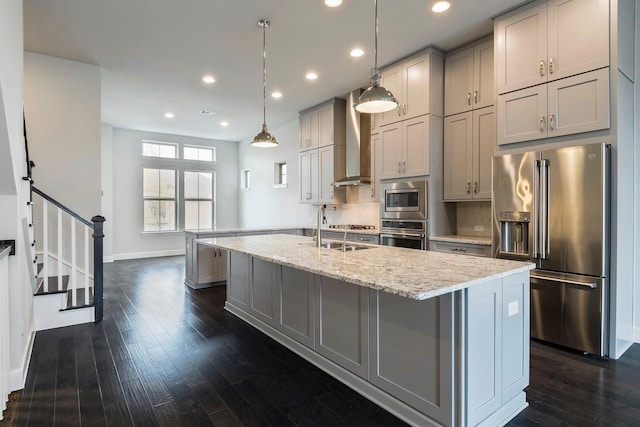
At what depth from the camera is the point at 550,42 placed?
2.98 m

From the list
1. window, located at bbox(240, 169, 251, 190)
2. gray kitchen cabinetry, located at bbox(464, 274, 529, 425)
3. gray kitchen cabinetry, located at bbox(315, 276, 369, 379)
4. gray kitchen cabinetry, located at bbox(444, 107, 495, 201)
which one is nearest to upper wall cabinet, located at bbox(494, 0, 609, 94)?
gray kitchen cabinetry, located at bbox(444, 107, 495, 201)

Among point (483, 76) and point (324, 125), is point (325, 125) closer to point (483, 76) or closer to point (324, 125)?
point (324, 125)

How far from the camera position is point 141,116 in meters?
6.85

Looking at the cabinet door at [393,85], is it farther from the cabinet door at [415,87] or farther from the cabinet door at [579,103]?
the cabinet door at [579,103]

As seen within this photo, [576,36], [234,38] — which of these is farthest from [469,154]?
[234,38]

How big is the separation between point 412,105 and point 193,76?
9.86ft

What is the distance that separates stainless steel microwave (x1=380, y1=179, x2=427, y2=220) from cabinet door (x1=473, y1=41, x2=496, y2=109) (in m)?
1.05

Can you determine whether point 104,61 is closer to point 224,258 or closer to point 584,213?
point 224,258

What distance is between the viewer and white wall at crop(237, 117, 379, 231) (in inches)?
233

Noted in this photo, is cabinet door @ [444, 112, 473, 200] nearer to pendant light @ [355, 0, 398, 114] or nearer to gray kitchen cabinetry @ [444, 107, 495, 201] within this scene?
gray kitchen cabinetry @ [444, 107, 495, 201]

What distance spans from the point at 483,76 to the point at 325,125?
2.75 metres

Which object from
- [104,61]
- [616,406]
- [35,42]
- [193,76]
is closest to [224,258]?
[193,76]

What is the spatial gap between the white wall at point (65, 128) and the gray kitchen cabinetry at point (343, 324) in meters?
3.52

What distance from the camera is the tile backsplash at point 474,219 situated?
4004mm
